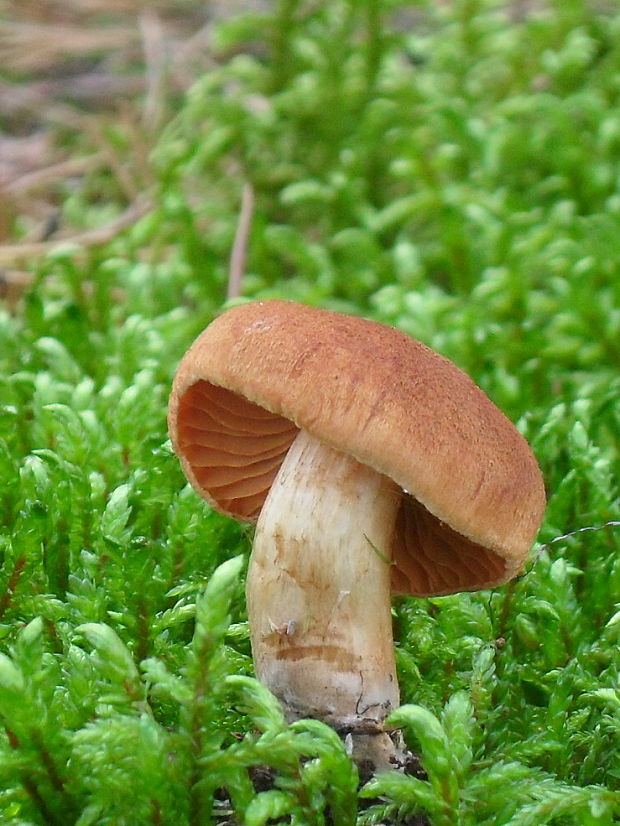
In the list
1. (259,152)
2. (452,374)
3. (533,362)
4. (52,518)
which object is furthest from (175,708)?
(259,152)

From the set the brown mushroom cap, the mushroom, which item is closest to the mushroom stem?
the mushroom

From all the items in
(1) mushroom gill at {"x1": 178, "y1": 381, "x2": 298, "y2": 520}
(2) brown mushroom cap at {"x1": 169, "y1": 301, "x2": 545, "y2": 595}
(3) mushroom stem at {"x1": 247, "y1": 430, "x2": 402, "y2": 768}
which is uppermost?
(2) brown mushroom cap at {"x1": 169, "y1": 301, "x2": 545, "y2": 595}

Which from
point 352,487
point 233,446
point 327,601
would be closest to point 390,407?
point 352,487

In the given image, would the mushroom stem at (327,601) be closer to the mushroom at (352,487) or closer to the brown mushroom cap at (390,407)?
the mushroom at (352,487)

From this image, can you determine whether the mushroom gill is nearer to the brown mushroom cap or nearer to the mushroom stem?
the brown mushroom cap

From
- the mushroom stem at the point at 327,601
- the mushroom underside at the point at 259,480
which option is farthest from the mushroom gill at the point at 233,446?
the mushroom stem at the point at 327,601

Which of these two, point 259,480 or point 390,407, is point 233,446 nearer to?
point 259,480

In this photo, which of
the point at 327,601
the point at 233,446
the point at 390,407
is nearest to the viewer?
the point at 390,407
